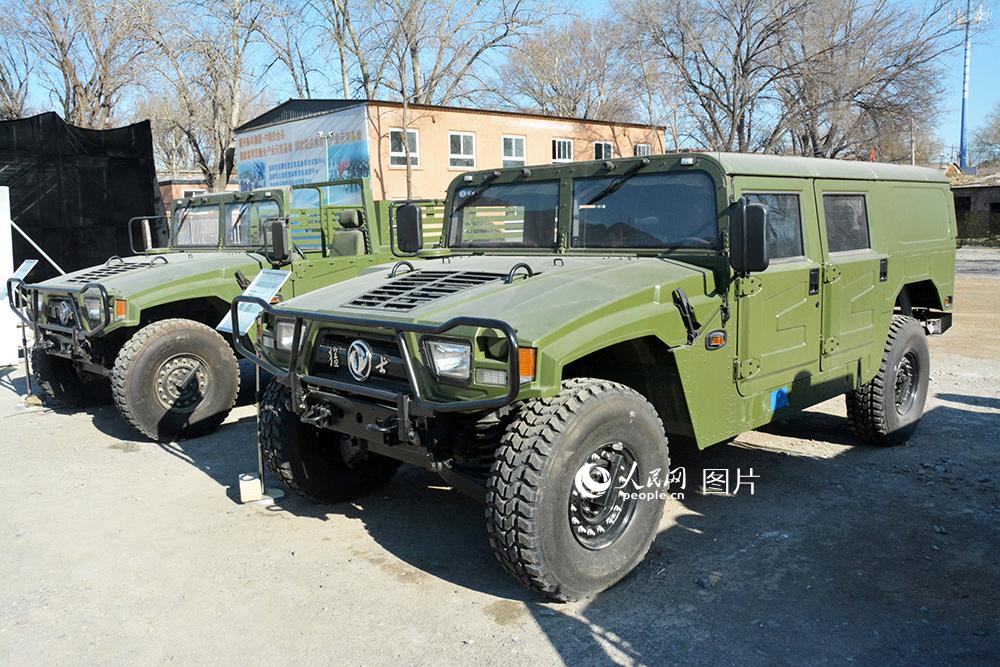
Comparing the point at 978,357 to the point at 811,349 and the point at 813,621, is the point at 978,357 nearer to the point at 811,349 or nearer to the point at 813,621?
the point at 811,349

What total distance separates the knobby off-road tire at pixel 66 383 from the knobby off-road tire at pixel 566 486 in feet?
17.2

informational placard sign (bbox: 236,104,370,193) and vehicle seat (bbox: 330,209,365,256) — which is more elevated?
informational placard sign (bbox: 236,104,370,193)

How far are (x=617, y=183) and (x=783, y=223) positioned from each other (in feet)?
3.01

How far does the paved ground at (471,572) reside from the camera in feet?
10.9

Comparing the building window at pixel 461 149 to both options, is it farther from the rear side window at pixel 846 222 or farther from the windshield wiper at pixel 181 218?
the rear side window at pixel 846 222

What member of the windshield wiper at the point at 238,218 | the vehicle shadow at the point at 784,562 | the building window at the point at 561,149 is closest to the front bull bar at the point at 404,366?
the vehicle shadow at the point at 784,562

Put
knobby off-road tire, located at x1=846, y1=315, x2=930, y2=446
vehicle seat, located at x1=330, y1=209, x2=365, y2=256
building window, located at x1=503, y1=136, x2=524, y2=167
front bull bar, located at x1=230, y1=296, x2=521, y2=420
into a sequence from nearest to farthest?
front bull bar, located at x1=230, y1=296, x2=521, y2=420 < knobby off-road tire, located at x1=846, y1=315, x2=930, y2=446 < vehicle seat, located at x1=330, y1=209, x2=365, y2=256 < building window, located at x1=503, y1=136, x2=524, y2=167

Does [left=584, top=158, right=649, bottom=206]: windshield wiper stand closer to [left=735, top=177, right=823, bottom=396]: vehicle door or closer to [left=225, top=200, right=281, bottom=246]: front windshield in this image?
[left=735, top=177, right=823, bottom=396]: vehicle door

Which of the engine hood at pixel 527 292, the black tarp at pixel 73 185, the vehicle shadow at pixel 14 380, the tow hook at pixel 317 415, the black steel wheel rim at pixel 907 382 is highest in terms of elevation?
the black tarp at pixel 73 185

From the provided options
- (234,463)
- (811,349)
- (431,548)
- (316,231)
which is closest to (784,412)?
(811,349)

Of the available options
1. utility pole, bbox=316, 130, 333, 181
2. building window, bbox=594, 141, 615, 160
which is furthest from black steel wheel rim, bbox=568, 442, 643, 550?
building window, bbox=594, 141, 615, 160

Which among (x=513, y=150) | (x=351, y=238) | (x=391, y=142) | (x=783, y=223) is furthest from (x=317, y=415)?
(x=513, y=150)

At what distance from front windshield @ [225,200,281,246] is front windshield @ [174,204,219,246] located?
0.69ft

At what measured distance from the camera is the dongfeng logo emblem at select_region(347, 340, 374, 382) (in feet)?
12.2
